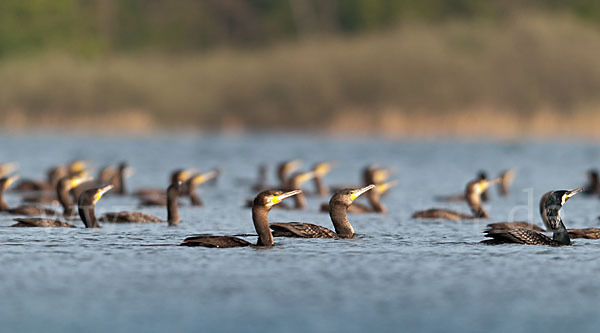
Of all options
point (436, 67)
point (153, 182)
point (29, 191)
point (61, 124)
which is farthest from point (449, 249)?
point (61, 124)

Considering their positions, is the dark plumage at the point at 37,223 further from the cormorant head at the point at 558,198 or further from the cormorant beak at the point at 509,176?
the cormorant beak at the point at 509,176

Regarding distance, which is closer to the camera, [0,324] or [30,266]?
[0,324]

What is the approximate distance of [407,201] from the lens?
23.8m

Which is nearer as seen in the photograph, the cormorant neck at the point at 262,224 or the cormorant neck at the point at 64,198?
the cormorant neck at the point at 262,224

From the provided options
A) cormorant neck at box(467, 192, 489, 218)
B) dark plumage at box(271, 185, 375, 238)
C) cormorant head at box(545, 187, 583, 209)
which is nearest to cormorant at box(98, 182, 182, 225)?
dark plumage at box(271, 185, 375, 238)

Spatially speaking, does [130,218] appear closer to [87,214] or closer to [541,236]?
[87,214]

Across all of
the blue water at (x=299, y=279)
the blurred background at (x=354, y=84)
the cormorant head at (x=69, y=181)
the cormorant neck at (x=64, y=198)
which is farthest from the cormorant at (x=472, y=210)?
the blurred background at (x=354, y=84)

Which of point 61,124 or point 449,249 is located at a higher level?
point 61,124

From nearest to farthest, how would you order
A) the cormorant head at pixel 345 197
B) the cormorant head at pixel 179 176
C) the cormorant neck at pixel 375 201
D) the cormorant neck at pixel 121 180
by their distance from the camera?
1. the cormorant head at pixel 345 197
2. the cormorant neck at pixel 375 201
3. the cormorant head at pixel 179 176
4. the cormorant neck at pixel 121 180

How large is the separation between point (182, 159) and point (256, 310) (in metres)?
28.8

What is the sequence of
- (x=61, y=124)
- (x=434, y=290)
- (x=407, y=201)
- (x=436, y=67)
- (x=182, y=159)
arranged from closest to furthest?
1. (x=434, y=290)
2. (x=407, y=201)
3. (x=182, y=159)
4. (x=436, y=67)
5. (x=61, y=124)

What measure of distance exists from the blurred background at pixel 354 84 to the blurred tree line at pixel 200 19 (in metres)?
0.54

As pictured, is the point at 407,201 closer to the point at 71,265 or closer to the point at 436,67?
the point at 71,265

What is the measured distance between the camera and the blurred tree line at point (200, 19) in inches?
2510
